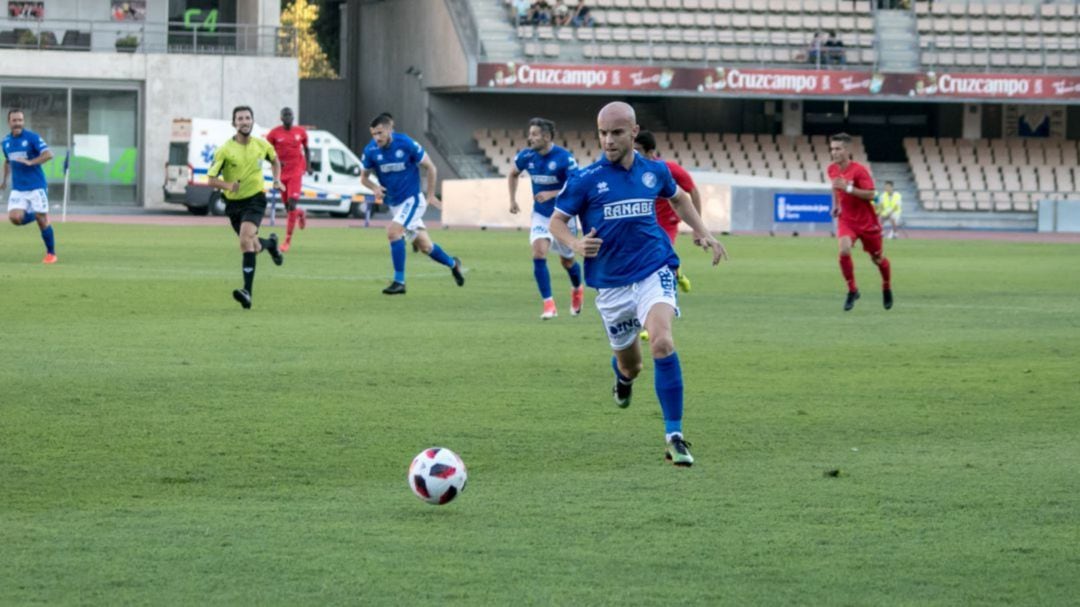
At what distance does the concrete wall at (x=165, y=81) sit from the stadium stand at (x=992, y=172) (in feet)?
64.3

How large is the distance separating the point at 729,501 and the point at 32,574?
9.67ft

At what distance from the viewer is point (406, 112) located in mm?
56000

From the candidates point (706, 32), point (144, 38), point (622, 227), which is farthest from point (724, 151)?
point (622, 227)

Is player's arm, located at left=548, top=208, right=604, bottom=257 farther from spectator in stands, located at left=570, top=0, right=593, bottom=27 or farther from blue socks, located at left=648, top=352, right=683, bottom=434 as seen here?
spectator in stands, located at left=570, top=0, right=593, bottom=27

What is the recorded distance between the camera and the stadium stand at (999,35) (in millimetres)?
54188

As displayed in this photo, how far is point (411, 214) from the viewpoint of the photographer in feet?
66.5

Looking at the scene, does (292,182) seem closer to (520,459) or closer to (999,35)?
(520,459)

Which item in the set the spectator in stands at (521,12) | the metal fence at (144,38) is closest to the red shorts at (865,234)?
the metal fence at (144,38)

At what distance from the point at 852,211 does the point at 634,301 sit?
36.6ft

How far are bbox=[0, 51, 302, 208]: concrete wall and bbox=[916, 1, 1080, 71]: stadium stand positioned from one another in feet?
64.1

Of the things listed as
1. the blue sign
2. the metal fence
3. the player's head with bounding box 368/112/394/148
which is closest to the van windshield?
the metal fence

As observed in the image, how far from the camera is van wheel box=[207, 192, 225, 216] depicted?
47.0 meters

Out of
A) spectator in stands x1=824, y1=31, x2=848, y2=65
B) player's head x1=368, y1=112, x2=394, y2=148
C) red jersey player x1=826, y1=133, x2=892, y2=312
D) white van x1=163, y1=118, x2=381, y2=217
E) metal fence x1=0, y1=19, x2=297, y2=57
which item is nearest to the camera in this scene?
red jersey player x1=826, y1=133, x2=892, y2=312

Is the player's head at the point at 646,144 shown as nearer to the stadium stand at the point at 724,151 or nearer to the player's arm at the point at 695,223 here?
the player's arm at the point at 695,223
